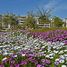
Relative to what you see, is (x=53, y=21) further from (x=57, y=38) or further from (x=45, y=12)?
(x=57, y=38)

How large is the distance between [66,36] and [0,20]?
6026 centimetres

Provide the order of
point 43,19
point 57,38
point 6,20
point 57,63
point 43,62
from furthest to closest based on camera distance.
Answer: point 6,20
point 43,19
point 57,38
point 43,62
point 57,63

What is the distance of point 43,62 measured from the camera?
3.99m

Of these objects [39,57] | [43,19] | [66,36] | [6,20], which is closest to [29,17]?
[43,19]

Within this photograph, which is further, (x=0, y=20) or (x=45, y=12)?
(x=0, y=20)

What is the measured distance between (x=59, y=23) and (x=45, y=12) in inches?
650

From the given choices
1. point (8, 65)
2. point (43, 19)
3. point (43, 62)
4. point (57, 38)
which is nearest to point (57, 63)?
point (43, 62)

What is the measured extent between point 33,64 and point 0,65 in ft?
1.66

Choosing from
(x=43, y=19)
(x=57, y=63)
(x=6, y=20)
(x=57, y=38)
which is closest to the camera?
(x=57, y=63)

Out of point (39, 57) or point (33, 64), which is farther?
point (39, 57)

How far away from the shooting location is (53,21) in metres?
72.8

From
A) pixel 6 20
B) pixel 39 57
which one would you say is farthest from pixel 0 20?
pixel 39 57

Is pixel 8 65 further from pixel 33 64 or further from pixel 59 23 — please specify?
pixel 59 23

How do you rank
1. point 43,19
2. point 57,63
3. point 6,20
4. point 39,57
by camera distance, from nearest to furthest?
point 57,63
point 39,57
point 43,19
point 6,20
